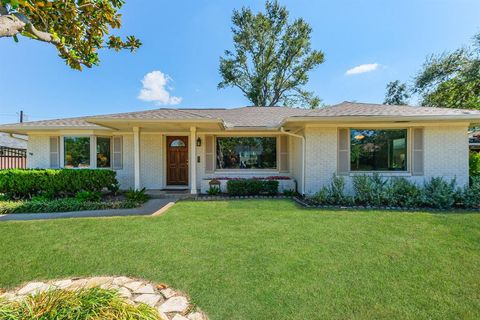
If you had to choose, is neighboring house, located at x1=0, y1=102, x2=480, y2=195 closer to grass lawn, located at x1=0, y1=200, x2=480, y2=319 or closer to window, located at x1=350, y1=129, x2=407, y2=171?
window, located at x1=350, y1=129, x2=407, y2=171

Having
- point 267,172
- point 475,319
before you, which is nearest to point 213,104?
point 267,172

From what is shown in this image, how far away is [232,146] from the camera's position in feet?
33.7

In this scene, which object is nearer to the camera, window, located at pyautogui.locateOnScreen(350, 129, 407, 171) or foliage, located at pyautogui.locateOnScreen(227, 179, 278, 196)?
window, located at pyautogui.locateOnScreen(350, 129, 407, 171)

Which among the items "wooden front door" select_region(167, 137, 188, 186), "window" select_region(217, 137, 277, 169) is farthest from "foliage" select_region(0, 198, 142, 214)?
"window" select_region(217, 137, 277, 169)

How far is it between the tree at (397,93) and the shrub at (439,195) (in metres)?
18.8

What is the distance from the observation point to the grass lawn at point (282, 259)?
2.46 meters

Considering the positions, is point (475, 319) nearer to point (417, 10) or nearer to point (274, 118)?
point (274, 118)

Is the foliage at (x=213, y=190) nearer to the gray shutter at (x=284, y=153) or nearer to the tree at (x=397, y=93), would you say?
the gray shutter at (x=284, y=153)

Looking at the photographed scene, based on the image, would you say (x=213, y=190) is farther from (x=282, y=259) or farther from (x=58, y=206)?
(x=282, y=259)

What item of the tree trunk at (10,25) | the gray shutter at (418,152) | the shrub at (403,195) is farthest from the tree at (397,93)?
the tree trunk at (10,25)

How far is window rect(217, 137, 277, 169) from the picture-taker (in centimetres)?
1024

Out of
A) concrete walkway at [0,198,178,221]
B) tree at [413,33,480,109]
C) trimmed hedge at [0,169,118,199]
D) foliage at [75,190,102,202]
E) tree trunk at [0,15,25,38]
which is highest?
tree at [413,33,480,109]

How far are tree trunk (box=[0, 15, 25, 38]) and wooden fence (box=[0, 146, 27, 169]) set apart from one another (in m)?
14.9

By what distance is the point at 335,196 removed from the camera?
23.8 feet
